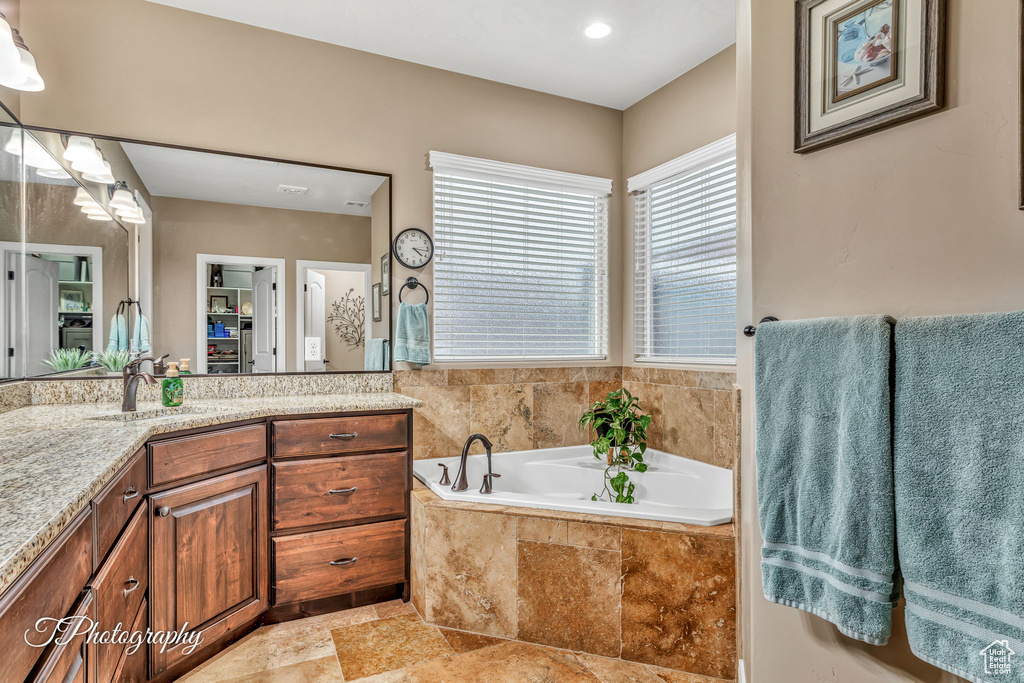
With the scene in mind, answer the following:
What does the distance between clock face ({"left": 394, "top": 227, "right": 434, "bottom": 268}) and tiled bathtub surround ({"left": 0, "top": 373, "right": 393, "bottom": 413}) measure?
63 cm

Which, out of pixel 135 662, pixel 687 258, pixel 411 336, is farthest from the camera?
pixel 687 258

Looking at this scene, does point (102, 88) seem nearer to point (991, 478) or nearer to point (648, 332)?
point (648, 332)

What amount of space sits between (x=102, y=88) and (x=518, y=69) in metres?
1.97

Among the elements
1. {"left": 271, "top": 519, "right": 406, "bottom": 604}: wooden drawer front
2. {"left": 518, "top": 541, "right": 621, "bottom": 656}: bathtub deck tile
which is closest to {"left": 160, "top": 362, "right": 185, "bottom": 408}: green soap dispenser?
{"left": 271, "top": 519, "right": 406, "bottom": 604}: wooden drawer front

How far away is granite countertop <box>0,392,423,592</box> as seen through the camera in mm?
757

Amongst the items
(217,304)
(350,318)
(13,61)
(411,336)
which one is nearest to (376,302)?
(350,318)

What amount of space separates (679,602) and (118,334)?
99.6 inches

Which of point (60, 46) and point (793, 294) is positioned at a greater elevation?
point (60, 46)

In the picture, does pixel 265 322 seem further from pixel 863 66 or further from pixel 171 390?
pixel 863 66

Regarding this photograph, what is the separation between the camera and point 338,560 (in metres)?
2.30

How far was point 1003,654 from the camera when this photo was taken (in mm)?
808

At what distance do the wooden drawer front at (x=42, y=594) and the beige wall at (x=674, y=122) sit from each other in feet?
8.24

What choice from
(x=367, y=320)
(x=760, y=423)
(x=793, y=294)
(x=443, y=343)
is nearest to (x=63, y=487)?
(x=760, y=423)

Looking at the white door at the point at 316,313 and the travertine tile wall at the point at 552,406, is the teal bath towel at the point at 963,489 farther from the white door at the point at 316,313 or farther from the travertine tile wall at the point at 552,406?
the white door at the point at 316,313
